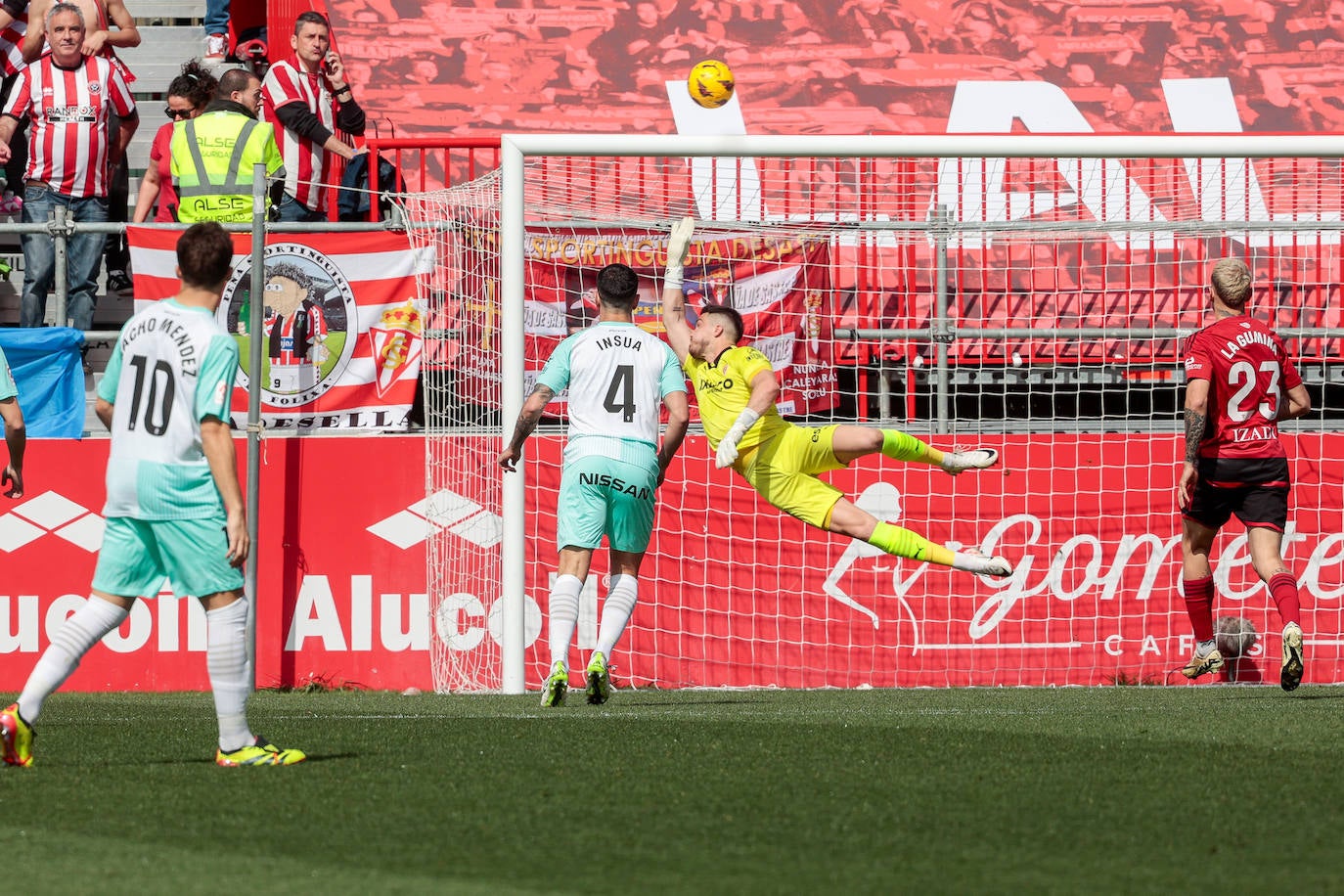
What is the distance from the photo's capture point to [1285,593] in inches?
344

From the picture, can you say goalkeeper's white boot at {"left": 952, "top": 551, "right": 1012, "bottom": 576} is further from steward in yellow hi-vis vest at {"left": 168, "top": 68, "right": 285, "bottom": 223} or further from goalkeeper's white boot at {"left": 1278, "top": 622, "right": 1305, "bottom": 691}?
steward in yellow hi-vis vest at {"left": 168, "top": 68, "right": 285, "bottom": 223}

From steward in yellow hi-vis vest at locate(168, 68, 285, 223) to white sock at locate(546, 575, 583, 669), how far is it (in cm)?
415

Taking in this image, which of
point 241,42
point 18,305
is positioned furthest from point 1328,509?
point 241,42

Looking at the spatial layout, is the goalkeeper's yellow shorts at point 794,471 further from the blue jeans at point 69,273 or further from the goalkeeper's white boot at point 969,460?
the blue jeans at point 69,273

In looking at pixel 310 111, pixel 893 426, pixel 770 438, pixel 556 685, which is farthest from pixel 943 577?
pixel 310 111

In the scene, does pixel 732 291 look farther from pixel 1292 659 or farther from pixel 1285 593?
pixel 1292 659

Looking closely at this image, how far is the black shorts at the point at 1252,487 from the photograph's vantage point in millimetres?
8906

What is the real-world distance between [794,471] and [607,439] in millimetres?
1134

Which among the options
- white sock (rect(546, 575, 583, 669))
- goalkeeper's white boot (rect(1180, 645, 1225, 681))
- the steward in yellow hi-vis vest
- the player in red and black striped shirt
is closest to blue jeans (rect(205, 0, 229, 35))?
the steward in yellow hi-vis vest

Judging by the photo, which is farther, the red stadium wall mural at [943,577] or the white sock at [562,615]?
the red stadium wall mural at [943,577]

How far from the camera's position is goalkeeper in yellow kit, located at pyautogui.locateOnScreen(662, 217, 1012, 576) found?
9.21 meters

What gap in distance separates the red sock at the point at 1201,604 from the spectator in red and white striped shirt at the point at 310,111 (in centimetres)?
637

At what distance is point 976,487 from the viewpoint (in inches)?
440

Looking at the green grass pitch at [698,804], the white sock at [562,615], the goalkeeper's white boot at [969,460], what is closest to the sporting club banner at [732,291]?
the goalkeeper's white boot at [969,460]
